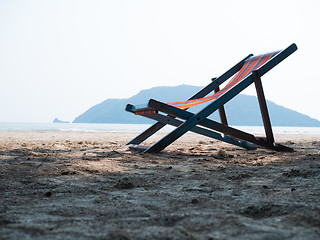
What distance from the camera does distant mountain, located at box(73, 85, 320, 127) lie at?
327ft

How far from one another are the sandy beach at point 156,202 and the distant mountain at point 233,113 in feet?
284

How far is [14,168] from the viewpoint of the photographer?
2730 millimetres

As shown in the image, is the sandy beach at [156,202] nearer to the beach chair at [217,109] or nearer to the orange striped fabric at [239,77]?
the beach chair at [217,109]

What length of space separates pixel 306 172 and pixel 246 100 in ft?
388

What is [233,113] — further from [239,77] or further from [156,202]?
[156,202]

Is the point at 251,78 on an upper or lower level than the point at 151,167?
upper

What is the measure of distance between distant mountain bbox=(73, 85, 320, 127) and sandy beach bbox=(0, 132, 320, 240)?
86570 millimetres

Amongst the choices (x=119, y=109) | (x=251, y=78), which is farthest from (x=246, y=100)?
(x=251, y=78)

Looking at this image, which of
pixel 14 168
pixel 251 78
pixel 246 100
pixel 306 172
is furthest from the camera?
pixel 246 100

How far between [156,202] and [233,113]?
106 m

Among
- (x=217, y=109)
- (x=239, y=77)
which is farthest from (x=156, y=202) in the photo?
(x=239, y=77)

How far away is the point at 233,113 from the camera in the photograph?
105 m

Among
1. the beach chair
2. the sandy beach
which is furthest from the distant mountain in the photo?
the sandy beach

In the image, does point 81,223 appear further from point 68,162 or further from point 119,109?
point 119,109
